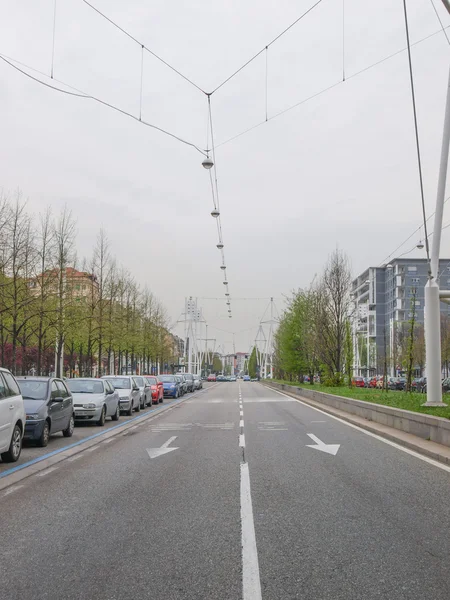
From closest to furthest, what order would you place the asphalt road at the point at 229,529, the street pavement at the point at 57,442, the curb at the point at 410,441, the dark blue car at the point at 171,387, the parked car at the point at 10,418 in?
the asphalt road at the point at 229,529
the parked car at the point at 10,418
the curb at the point at 410,441
the street pavement at the point at 57,442
the dark blue car at the point at 171,387

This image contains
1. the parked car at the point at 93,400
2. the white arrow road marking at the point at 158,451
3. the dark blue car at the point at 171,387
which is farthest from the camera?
the dark blue car at the point at 171,387

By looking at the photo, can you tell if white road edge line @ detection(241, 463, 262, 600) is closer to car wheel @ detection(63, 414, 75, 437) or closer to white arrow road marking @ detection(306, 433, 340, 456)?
white arrow road marking @ detection(306, 433, 340, 456)

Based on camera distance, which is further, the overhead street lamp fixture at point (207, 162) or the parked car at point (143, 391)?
the parked car at point (143, 391)

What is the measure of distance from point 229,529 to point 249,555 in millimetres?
883

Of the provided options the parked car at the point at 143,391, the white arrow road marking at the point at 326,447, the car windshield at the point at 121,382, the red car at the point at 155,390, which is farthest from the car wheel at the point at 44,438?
the red car at the point at 155,390

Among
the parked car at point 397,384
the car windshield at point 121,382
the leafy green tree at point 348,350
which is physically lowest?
the parked car at point 397,384

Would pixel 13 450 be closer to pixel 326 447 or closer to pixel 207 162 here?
pixel 326 447

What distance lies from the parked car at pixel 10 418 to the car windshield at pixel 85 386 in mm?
7945

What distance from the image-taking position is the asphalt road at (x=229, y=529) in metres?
4.51

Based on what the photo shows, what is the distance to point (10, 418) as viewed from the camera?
10.3 m

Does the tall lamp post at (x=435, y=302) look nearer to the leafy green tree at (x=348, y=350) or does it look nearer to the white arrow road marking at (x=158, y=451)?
the white arrow road marking at (x=158, y=451)

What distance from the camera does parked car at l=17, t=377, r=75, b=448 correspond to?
12.9 meters

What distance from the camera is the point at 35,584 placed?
4535 millimetres

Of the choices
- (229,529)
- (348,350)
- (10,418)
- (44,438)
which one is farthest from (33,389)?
(348,350)
